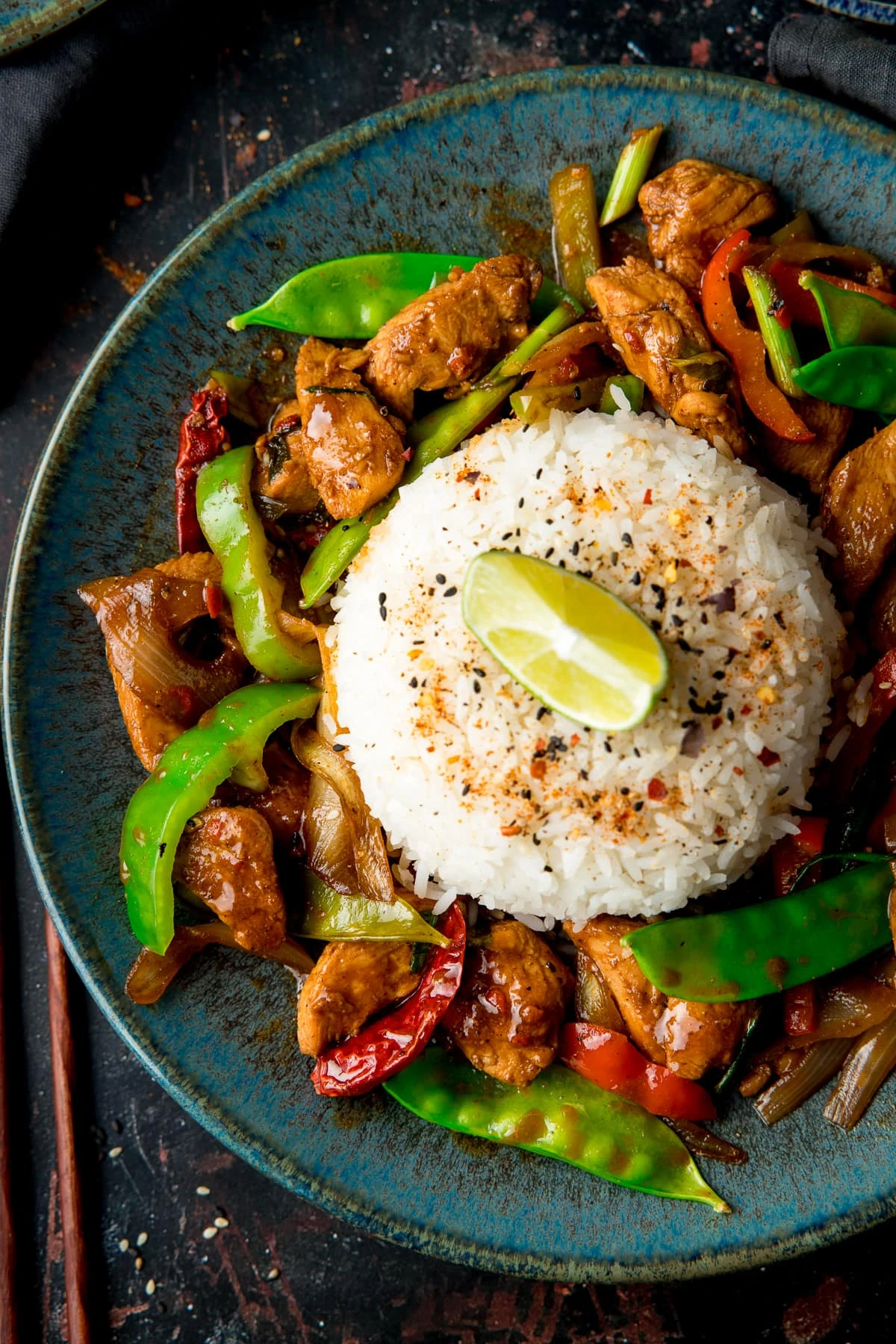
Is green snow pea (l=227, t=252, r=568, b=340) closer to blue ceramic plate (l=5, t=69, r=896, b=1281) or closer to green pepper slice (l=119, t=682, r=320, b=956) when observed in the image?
blue ceramic plate (l=5, t=69, r=896, b=1281)

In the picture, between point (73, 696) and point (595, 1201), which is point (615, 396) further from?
point (595, 1201)

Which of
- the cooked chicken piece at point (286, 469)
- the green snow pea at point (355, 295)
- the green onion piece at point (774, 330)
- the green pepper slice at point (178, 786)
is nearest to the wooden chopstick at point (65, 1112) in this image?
the green pepper slice at point (178, 786)

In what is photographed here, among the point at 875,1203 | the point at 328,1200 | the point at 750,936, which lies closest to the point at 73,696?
the point at 328,1200

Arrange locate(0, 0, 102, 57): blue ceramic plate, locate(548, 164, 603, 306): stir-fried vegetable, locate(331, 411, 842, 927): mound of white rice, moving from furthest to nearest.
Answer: locate(0, 0, 102, 57): blue ceramic plate, locate(548, 164, 603, 306): stir-fried vegetable, locate(331, 411, 842, 927): mound of white rice

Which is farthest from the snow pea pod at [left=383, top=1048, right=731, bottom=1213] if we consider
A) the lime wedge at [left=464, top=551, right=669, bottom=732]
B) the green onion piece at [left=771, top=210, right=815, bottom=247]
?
the green onion piece at [left=771, top=210, right=815, bottom=247]

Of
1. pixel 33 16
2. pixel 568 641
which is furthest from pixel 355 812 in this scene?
pixel 33 16

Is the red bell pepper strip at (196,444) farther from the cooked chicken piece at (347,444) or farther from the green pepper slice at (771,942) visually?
the green pepper slice at (771,942)

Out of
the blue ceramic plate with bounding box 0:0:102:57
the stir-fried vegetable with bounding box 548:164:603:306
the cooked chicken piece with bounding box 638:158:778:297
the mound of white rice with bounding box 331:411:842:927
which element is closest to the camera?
the mound of white rice with bounding box 331:411:842:927
